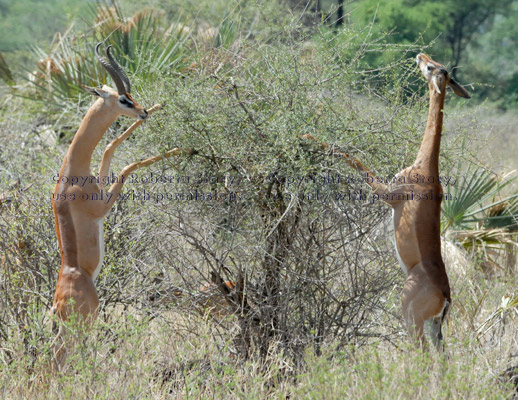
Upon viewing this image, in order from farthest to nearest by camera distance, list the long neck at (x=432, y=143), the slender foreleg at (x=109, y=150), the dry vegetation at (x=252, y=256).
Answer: the slender foreleg at (x=109, y=150)
the long neck at (x=432, y=143)
the dry vegetation at (x=252, y=256)

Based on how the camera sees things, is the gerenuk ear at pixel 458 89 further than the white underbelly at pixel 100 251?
Yes

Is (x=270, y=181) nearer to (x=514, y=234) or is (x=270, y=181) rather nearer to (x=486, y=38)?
(x=514, y=234)

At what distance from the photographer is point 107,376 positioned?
4.90 m

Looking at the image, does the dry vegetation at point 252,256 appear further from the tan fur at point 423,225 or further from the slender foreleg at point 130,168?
the tan fur at point 423,225

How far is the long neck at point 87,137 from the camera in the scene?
5.21m

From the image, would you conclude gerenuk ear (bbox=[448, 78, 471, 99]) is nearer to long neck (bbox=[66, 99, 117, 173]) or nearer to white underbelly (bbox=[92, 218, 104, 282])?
long neck (bbox=[66, 99, 117, 173])

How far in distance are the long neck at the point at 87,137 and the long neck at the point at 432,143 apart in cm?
229

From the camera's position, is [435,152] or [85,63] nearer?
[435,152]

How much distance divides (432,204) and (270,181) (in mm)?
1192

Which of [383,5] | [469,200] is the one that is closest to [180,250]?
[469,200]

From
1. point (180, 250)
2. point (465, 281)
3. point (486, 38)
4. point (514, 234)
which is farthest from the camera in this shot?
point (486, 38)

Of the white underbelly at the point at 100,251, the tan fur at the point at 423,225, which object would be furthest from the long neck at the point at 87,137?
the tan fur at the point at 423,225

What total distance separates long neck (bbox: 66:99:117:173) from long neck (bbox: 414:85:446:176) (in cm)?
229

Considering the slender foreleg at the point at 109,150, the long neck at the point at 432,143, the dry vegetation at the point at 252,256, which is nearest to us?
the dry vegetation at the point at 252,256
